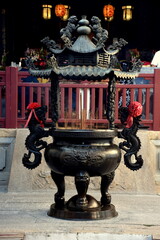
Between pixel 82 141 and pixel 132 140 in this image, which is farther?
pixel 132 140

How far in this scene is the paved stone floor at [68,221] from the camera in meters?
5.87

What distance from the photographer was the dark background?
17.3 m

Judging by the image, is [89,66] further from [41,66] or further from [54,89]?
[41,66]

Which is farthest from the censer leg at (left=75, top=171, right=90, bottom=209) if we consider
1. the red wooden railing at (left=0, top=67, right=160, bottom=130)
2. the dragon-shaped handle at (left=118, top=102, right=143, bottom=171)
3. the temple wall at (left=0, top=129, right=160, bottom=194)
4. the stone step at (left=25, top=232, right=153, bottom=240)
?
the red wooden railing at (left=0, top=67, right=160, bottom=130)

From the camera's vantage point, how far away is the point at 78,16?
1800 centimetres

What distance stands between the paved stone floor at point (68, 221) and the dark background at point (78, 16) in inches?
391

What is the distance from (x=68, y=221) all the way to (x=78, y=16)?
12400mm

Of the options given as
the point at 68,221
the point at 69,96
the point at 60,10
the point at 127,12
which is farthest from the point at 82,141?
the point at 127,12

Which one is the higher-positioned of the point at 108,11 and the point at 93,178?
the point at 108,11

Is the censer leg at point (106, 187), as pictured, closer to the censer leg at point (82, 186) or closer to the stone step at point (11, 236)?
the censer leg at point (82, 186)

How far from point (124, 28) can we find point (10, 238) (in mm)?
13428

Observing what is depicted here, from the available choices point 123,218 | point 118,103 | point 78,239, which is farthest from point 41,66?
point 78,239

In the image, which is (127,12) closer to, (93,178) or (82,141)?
(93,178)

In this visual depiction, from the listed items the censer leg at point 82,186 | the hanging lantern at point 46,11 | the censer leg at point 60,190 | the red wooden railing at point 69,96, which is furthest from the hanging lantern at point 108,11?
the censer leg at point 82,186
